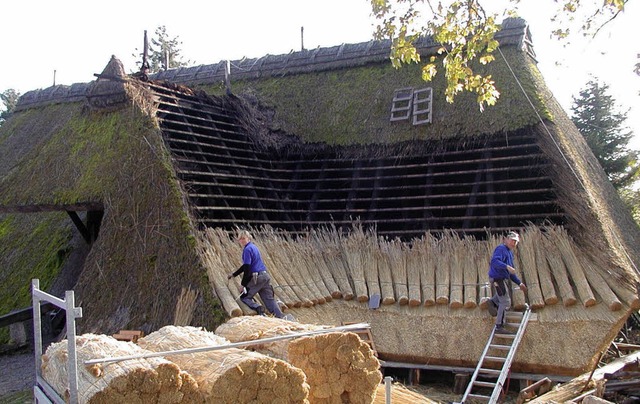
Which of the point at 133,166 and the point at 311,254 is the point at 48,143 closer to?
the point at 133,166

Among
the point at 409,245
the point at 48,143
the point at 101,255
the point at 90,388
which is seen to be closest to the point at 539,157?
→ the point at 409,245

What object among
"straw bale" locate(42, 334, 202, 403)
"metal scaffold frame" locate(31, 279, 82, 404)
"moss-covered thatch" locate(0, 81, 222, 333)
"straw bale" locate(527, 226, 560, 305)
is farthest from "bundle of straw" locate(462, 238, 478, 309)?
"metal scaffold frame" locate(31, 279, 82, 404)

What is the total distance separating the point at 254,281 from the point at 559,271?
4.73m

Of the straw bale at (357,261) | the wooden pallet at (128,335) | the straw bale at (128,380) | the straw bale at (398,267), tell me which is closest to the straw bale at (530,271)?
the straw bale at (398,267)

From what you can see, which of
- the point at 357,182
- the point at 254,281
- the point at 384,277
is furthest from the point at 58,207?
the point at 384,277

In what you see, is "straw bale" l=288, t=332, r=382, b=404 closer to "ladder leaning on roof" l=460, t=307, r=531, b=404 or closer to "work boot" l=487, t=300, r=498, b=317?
"ladder leaning on roof" l=460, t=307, r=531, b=404

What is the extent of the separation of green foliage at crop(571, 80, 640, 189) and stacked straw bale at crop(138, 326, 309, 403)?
22.2 metres

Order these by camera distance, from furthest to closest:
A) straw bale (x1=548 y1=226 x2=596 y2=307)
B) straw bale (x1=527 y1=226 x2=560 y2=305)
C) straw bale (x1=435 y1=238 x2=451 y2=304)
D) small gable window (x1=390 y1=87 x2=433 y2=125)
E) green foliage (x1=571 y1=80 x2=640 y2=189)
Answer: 1. green foliage (x1=571 y1=80 x2=640 y2=189)
2. small gable window (x1=390 y1=87 x2=433 y2=125)
3. straw bale (x1=435 y1=238 x2=451 y2=304)
4. straw bale (x1=527 y1=226 x2=560 y2=305)
5. straw bale (x1=548 y1=226 x2=596 y2=307)

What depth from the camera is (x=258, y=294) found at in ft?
33.0

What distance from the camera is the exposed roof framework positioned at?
463 inches

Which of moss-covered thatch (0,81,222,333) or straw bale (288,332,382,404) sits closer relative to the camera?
straw bale (288,332,382,404)

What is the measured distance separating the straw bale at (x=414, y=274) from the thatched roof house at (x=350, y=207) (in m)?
0.04

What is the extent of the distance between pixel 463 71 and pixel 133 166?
5.89m

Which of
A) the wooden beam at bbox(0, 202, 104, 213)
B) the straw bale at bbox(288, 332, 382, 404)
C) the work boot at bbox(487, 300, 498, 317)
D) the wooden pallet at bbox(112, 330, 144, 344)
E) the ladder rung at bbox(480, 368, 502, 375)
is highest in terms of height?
the wooden beam at bbox(0, 202, 104, 213)
